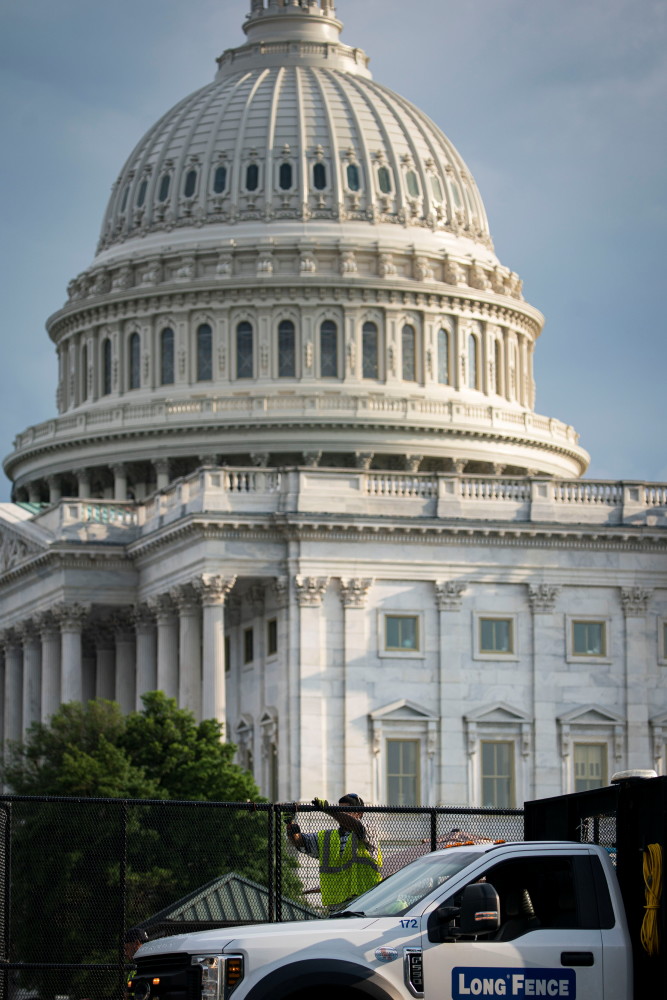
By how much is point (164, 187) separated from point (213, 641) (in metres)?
45.6

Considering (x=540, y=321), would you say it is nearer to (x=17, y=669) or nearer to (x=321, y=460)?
(x=321, y=460)

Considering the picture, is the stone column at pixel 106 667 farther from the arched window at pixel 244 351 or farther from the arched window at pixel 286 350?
the arched window at pixel 286 350

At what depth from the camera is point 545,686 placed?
84500 millimetres

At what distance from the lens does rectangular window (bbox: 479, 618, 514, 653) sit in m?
84.6

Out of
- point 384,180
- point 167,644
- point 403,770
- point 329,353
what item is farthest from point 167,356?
point 403,770

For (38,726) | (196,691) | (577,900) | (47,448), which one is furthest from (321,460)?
(577,900)

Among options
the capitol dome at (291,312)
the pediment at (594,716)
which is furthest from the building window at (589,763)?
the capitol dome at (291,312)

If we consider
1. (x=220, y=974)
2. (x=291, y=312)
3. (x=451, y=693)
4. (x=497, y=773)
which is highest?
(x=291, y=312)

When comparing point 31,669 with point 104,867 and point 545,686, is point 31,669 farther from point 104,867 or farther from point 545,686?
point 104,867

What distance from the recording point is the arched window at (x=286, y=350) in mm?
115250

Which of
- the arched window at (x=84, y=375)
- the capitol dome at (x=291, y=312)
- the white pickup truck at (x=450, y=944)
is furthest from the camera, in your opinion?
the arched window at (x=84, y=375)

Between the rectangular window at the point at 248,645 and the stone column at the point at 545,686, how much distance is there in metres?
10.7

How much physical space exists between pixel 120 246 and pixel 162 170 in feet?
15.2

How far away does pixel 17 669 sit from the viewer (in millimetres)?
104188
